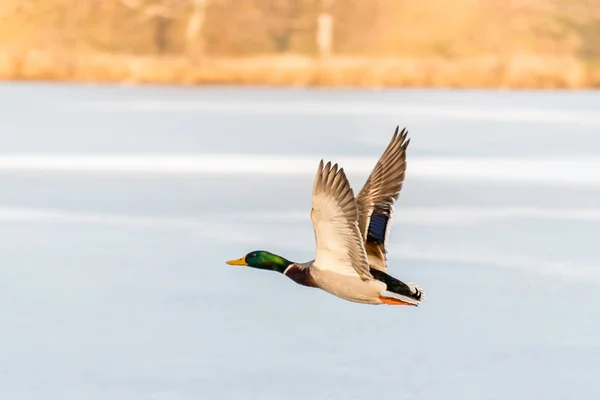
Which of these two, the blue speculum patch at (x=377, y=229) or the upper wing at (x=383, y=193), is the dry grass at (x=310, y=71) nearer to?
the upper wing at (x=383, y=193)

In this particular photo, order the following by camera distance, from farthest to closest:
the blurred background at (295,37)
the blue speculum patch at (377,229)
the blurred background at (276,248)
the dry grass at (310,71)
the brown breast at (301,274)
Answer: the blurred background at (295,37)
the dry grass at (310,71)
the blurred background at (276,248)
the blue speculum patch at (377,229)
the brown breast at (301,274)

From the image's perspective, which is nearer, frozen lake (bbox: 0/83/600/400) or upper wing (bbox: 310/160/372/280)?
upper wing (bbox: 310/160/372/280)

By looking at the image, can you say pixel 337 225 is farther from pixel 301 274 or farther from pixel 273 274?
pixel 273 274

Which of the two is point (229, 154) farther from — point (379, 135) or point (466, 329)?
point (466, 329)

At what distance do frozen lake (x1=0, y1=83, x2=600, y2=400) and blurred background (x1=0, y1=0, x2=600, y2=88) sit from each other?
20.7 meters

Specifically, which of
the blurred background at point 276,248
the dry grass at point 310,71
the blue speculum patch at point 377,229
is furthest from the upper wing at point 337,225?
the dry grass at point 310,71

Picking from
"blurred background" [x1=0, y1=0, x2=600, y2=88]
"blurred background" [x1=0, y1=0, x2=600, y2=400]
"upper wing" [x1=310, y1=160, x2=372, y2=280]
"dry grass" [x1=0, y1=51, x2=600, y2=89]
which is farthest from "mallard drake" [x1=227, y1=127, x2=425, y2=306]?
"blurred background" [x1=0, y1=0, x2=600, y2=88]

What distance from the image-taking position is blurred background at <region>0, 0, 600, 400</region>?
6.11 m

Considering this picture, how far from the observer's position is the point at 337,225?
17.4 ft

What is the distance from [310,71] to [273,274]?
27.6 m

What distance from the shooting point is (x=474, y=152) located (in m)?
17.6

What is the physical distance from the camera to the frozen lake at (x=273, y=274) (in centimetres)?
604

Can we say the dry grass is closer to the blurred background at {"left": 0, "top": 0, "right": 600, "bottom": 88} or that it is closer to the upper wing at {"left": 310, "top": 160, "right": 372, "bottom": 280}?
the blurred background at {"left": 0, "top": 0, "right": 600, "bottom": 88}

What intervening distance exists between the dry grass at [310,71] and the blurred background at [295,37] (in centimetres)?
8
